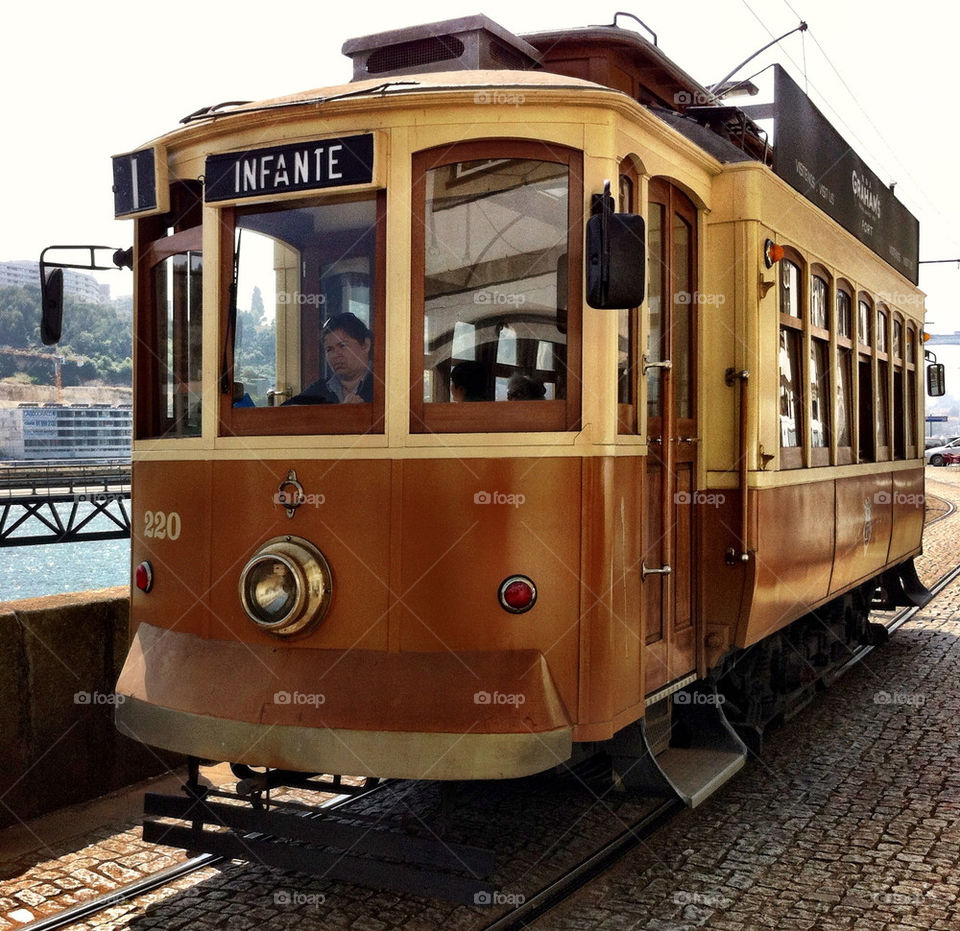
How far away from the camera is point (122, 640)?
589 cm

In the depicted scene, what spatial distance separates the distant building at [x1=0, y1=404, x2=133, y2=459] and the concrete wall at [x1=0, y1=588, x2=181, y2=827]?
308ft

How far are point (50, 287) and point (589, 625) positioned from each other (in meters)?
2.80

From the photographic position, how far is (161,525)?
4.71 m

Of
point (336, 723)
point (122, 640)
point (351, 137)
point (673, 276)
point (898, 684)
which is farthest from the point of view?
point (898, 684)

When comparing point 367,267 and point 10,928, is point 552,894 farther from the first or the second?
point 367,267

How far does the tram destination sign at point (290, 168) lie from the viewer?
166 inches

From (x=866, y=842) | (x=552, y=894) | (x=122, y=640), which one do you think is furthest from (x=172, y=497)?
(x=866, y=842)

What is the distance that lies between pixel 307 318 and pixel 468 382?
73 cm

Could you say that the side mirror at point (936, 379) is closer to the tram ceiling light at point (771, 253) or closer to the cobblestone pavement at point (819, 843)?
the cobblestone pavement at point (819, 843)

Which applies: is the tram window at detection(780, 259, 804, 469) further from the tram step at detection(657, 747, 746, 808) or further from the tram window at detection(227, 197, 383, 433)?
the tram window at detection(227, 197, 383, 433)

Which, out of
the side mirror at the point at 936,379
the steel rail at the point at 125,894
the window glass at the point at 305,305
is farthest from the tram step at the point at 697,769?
the side mirror at the point at 936,379

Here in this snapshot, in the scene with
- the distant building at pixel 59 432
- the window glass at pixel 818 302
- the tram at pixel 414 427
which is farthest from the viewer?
the distant building at pixel 59 432

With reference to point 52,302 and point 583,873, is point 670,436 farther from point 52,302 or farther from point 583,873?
point 52,302

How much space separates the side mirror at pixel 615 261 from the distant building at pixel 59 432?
96.2m
